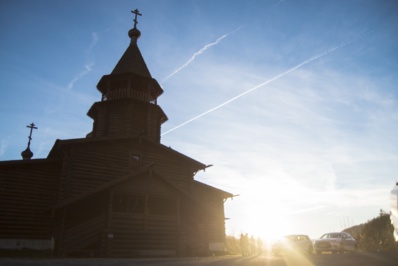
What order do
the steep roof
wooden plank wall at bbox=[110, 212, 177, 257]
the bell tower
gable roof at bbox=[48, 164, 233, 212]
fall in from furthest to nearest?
the steep roof, the bell tower, wooden plank wall at bbox=[110, 212, 177, 257], gable roof at bbox=[48, 164, 233, 212]

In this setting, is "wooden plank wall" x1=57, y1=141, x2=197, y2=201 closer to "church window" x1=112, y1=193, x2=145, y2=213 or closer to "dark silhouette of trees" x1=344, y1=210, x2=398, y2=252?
"church window" x1=112, y1=193, x2=145, y2=213

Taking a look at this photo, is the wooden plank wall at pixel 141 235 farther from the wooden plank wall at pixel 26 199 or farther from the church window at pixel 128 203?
the wooden plank wall at pixel 26 199

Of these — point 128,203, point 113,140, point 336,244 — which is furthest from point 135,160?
point 336,244

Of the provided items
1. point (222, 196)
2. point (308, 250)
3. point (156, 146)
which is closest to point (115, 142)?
point (156, 146)

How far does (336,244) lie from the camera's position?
17297 mm

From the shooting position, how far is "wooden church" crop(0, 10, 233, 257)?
14.4m

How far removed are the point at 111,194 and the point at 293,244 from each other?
12.0m

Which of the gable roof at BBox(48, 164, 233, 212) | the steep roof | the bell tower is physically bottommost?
the gable roof at BBox(48, 164, 233, 212)

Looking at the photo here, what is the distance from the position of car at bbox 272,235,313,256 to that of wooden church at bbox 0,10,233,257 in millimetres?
4714

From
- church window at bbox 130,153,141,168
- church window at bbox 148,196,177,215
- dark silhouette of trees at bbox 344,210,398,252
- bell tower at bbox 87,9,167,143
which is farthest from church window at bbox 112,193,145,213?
dark silhouette of trees at bbox 344,210,398,252

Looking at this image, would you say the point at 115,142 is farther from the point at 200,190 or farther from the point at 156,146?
the point at 200,190

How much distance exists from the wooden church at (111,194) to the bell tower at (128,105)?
8 cm

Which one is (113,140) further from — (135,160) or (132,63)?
(132,63)

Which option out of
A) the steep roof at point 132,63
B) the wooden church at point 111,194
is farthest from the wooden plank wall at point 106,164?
the steep roof at point 132,63
